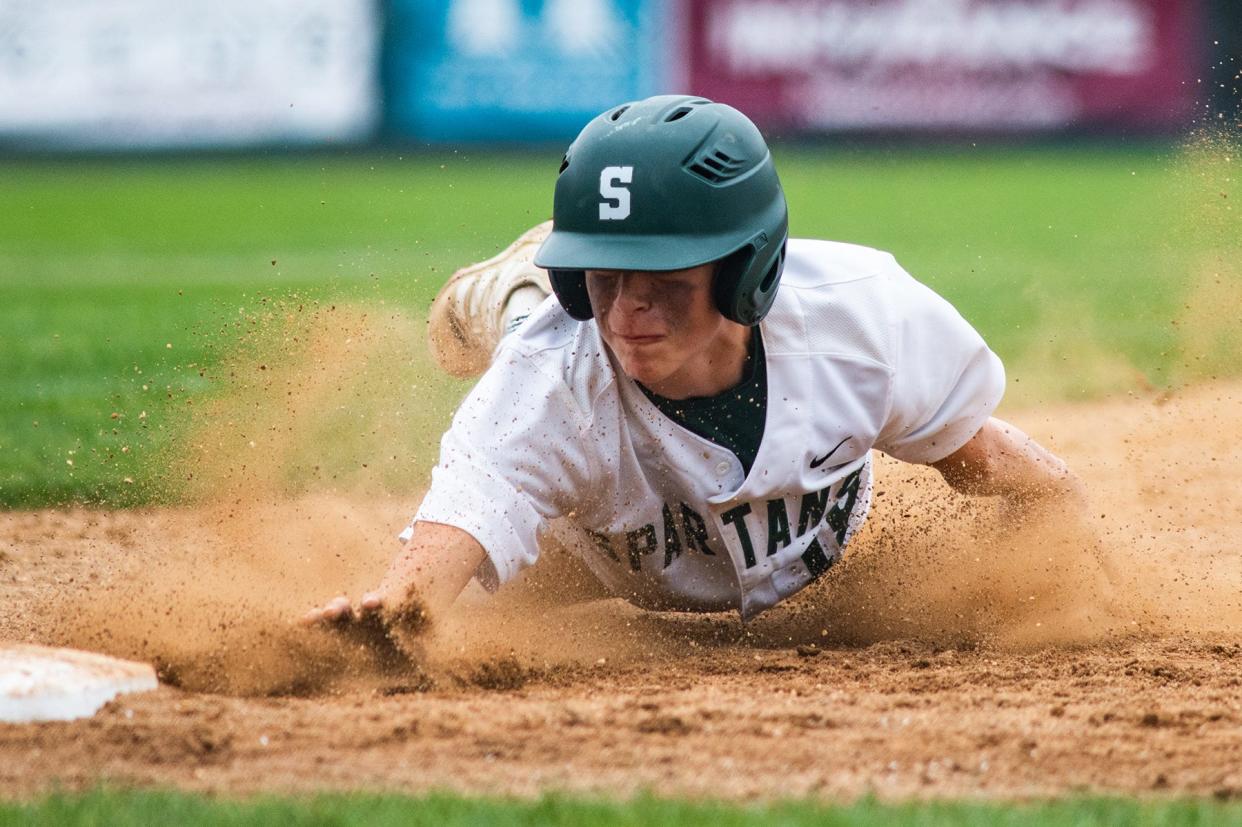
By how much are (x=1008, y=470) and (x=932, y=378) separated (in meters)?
0.48

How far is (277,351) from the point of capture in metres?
5.72

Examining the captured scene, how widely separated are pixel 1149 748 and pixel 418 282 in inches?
386

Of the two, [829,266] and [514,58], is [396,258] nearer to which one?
[514,58]

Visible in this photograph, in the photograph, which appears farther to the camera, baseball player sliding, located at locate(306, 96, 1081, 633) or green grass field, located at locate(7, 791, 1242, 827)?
baseball player sliding, located at locate(306, 96, 1081, 633)

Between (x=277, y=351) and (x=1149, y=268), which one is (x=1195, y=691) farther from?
(x=1149, y=268)

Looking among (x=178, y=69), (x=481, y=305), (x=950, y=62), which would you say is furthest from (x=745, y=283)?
(x=950, y=62)

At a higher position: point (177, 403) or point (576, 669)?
point (576, 669)

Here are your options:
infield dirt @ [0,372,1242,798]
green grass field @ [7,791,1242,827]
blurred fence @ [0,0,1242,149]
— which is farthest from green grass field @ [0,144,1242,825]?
blurred fence @ [0,0,1242,149]

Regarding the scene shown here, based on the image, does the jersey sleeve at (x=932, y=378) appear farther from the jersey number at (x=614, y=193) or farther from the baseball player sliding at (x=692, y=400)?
the jersey number at (x=614, y=193)

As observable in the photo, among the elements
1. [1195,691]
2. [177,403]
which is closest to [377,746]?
[1195,691]

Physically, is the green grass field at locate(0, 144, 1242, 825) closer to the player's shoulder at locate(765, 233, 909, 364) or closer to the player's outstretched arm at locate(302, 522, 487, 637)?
the player's outstretched arm at locate(302, 522, 487, 637)

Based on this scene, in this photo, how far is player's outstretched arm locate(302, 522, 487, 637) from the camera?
360 centimetres

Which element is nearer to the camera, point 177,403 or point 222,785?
point 222,785

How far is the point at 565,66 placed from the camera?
22.3 metres
